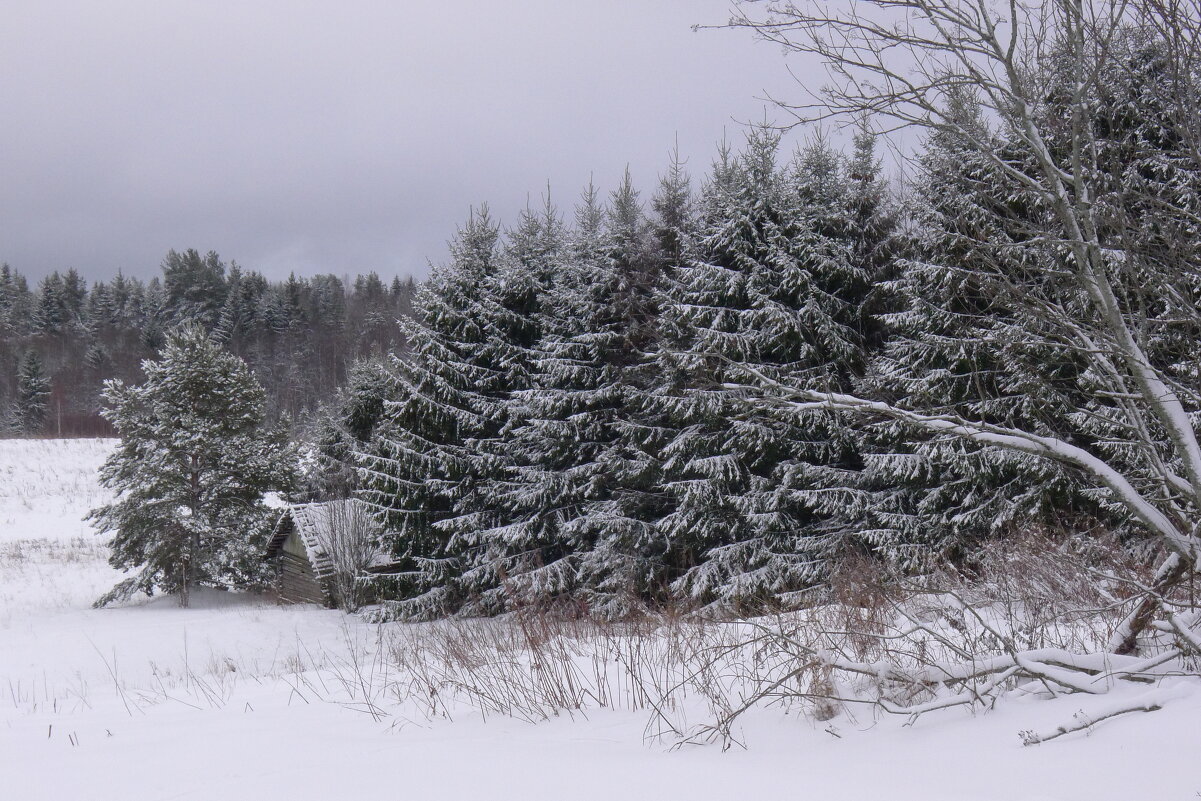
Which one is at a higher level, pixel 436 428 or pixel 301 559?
pixel 436 428

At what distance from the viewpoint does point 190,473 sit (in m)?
24.5

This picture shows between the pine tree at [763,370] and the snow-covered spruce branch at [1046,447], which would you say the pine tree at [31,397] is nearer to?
the pine tree at [763,370]

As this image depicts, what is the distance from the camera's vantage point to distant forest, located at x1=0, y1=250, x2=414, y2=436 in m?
59.1

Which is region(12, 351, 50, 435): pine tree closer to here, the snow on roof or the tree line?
the snow on roof

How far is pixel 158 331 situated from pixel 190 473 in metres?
52.6

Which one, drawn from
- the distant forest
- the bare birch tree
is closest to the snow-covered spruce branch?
the bare birch tree

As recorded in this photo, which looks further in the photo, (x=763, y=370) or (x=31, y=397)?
(x=31, y=397)

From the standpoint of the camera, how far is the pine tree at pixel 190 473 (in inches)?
919

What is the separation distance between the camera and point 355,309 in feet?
265

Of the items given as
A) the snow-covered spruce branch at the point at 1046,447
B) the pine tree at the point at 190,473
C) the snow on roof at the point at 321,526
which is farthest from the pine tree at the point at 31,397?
the snow-covered spruce branch at the point at 1046,447

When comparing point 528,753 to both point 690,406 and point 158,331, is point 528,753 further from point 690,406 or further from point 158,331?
point 158,331

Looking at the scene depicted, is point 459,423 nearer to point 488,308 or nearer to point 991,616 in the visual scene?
point 488,308

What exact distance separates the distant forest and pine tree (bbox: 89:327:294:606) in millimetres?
32284

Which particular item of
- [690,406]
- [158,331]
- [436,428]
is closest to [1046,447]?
[690,406]
